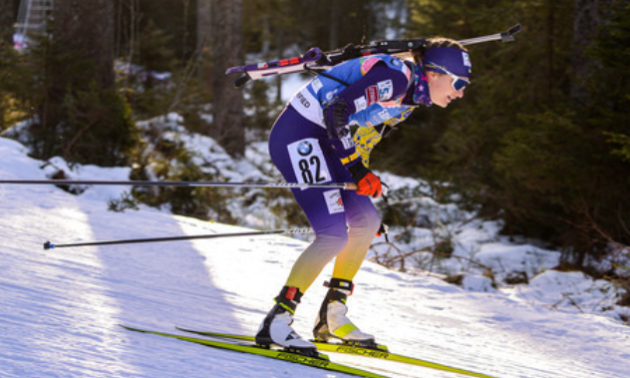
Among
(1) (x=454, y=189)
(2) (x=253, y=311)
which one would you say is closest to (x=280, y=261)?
(2) (x=253, y=311)

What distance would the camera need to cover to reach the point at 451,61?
3418 millimetres

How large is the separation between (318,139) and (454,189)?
7364 millimetres

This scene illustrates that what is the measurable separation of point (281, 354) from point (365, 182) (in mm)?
983

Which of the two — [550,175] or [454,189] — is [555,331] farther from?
[454,189]

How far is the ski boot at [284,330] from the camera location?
330 centimetres

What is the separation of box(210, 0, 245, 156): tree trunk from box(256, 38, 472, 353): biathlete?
29.6 feet

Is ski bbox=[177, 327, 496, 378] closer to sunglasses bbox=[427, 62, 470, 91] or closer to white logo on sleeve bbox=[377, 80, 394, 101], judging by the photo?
white logo on sleeve bbox=[377, 80, 394, 101]

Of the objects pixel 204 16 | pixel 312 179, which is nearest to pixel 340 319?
pixel 312 179

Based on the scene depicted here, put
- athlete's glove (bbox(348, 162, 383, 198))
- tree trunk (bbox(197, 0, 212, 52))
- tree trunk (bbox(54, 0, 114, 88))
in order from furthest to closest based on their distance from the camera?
tree trunk (bbox(197, 0, 212, 52))
tree trunk (bbox(54, 0, 114, 88))
athlete's glove (bbox(348, 162, 383, 198))

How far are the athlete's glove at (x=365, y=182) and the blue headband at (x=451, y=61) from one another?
0.69 m

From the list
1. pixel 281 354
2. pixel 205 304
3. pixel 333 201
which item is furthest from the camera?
pixel 205 304

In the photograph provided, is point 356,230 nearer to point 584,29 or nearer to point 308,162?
point 308,162

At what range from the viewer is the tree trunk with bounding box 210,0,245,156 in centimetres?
1257

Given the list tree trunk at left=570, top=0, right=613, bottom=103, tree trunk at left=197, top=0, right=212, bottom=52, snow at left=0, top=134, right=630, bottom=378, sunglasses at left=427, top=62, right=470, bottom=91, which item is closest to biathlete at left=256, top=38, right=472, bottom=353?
sunglasses at left=427, top=62, right=470, bottom=91
